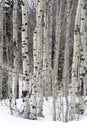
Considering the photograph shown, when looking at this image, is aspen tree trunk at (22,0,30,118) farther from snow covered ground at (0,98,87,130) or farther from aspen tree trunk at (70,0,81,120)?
snow covered ground at (0,98,87,130)

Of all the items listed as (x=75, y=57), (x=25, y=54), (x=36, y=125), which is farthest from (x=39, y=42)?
(x=36, y=125)

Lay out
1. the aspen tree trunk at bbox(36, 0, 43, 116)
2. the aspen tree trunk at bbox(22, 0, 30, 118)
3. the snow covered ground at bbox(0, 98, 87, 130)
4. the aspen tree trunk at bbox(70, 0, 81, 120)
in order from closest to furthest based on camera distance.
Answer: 1. the snow covered ground at bbox(0, 98, 87, 130)
2. the aspen tree trunk at bbox(70, 0, 81, 120)
3. the aspen tree trunk at bbox(22, 0, 30, 118)
4. the aspen tree trunk at bbox(36, 0, 43, 116)

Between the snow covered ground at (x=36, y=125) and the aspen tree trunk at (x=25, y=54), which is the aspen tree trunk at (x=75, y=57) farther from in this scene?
the snow covered ground at (x=36, y=125)

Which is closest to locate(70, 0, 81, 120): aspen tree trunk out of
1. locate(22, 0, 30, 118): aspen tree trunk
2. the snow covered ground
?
locate(22, 0, 30, 118): aspen tree trunk

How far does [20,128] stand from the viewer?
7.01 m

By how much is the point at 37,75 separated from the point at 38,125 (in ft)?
10.2

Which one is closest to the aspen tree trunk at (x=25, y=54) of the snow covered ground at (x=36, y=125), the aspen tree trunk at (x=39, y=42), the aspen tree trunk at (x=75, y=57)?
the aspen tree trunk at (x=39, y=42)

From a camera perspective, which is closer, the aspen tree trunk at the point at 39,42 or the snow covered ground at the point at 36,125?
the snow covered ground at the point at 36,125

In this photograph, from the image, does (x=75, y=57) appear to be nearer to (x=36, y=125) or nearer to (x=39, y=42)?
(x=39, y=42)

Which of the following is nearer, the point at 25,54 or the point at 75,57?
the point at 75,57

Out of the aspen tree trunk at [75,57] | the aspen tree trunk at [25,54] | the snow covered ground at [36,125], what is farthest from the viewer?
the aspen tree trunk at [25,54]

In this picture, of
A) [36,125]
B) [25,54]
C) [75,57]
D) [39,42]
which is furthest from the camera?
[39,42]

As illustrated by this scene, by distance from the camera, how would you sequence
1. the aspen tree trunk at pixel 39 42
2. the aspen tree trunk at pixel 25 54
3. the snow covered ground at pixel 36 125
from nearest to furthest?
1. the snow covered ground at pixel 36 125
2. the aspen tree trunk at pixel 25 54
3. the aspen tree trunk at pixel 39 42

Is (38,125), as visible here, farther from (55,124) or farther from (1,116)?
(1,116)
